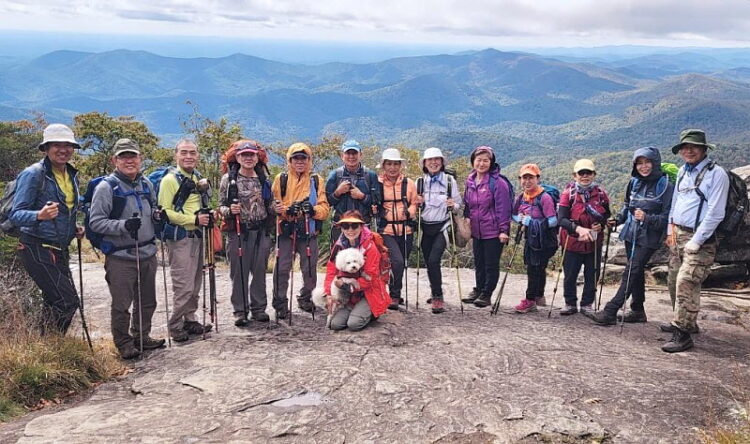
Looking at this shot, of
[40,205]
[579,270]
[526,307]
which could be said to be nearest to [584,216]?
[579,270]

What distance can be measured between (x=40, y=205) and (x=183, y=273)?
2.01 meters

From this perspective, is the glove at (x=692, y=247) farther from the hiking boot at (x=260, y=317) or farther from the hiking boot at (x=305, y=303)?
the hiking boot at (x=260, y=317)

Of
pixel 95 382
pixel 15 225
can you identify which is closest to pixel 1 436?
pixel 95 382

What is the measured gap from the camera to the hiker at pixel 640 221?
25.5 ft

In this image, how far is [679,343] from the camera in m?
7.05

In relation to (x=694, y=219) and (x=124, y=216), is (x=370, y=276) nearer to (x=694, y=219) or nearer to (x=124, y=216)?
(x=124, y=216)

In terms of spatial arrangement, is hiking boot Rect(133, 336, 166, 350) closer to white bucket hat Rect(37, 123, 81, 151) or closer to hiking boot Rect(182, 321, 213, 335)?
hiking boot Rect(182, 321, 213, 335)

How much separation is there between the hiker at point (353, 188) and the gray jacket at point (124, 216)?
277 centimetres

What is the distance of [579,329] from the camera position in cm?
808

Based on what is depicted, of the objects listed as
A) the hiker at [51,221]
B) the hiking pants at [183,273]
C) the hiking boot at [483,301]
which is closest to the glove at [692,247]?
the hiking boot at [483,301]

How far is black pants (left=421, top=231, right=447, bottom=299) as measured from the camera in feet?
29.3

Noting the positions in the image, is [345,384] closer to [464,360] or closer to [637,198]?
[464,360]

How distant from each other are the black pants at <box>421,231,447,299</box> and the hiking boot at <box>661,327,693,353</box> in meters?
3.52

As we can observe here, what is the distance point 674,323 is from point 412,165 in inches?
1284
